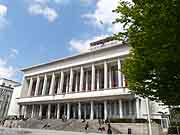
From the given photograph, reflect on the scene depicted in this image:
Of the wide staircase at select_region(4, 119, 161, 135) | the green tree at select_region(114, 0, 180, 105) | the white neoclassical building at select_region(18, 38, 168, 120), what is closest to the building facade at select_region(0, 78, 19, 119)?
the white neoclassical building at select_region(18, 38, 168, 120)

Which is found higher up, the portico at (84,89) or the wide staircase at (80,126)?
the portico at (84,89)

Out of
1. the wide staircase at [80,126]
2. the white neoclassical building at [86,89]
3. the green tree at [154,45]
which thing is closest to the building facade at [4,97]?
the white neoclassical building at [86,89]

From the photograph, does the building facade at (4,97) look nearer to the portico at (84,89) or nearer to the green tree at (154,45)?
the portico at (84,89)

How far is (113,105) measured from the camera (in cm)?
3869

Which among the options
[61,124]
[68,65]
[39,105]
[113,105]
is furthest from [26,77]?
[113,105]

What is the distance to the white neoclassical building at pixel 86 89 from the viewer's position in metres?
37.0

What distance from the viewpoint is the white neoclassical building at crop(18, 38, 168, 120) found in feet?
121

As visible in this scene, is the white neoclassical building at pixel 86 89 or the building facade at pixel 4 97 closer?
the white neoclassical building at pixel 86 89

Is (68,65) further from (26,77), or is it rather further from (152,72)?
(152,72)

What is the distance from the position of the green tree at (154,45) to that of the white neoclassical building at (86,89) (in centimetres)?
2364

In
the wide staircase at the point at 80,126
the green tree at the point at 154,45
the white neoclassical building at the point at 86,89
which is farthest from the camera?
the white neoclassical building at the point at 86,89

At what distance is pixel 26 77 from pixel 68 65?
1590 cm

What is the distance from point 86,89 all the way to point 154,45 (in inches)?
1456

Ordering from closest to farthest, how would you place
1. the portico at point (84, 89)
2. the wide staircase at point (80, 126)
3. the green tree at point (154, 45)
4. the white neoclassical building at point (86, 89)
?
the green tree at point (154, 45), the wide staircase at point (80, 126), the white neoclassical building at point (86, 89), the portico at point (84, 89)
